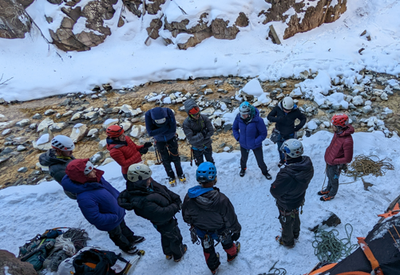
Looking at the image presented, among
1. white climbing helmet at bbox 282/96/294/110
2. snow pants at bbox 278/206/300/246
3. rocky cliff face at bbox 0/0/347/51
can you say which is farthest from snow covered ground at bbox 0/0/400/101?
snow pants at bbox 278/206/300/246

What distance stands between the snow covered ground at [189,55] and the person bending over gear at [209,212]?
7909mm

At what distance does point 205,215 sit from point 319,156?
3719 millimetres

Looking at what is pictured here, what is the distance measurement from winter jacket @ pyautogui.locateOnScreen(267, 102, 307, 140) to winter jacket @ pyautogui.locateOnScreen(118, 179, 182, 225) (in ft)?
9.50

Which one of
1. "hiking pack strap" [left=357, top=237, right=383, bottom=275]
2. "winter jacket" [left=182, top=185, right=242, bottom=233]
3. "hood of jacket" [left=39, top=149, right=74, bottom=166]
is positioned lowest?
"winter jacket" [left=182, top=185, right=242, bottom=233]

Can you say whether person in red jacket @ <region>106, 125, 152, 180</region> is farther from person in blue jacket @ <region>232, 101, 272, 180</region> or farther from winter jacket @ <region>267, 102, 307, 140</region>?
winter jacket @ <region>267, 102, 307, 140</region>

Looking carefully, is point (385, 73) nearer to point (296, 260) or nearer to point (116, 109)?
point (296, 260)

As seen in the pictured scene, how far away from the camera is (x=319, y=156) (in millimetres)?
4973

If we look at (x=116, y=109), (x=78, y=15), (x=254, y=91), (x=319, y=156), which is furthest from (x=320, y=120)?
(x=78, y=15)

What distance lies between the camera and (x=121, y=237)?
10.4ft

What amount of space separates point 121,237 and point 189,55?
9.76 metres

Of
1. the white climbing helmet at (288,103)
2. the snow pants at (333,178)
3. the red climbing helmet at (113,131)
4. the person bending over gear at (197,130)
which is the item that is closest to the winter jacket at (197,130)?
the person bending over gear at (197,130)

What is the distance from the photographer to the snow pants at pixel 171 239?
2.94 m

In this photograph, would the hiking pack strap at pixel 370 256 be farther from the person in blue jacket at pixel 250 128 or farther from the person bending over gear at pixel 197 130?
the person bending over gear at pixel 197 130

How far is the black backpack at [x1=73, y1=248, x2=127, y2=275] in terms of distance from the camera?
238 cm
